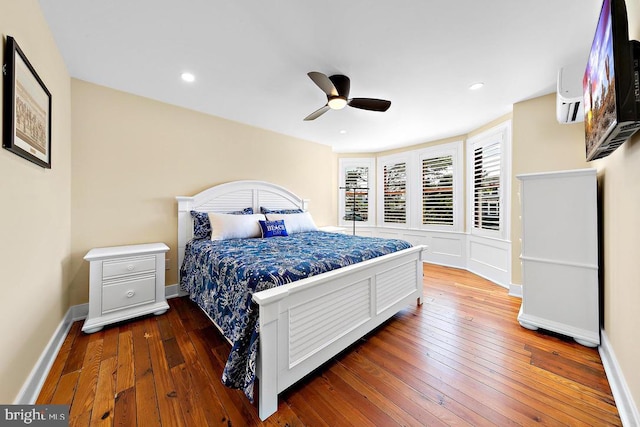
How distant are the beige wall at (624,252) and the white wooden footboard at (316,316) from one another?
143 cm

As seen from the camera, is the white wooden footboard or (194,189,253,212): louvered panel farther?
(194,189,253,212): louvered panel

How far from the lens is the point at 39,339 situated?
1652 millimetres

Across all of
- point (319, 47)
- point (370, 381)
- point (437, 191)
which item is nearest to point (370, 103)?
point (319, 47)

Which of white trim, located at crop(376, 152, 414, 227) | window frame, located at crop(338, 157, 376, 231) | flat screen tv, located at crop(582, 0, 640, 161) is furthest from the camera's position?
window frame, located at crop(338, 157, 376, 231)

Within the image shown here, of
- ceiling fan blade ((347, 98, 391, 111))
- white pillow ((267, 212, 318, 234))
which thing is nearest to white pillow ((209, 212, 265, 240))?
white pillow ((267, 212, 318, 234))

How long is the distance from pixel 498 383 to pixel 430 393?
0.50 m

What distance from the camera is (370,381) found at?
162cm

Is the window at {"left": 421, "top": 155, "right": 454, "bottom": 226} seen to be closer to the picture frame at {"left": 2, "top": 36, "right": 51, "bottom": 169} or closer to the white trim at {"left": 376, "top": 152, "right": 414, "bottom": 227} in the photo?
the white trim at {"left": 376, "top": 152, "right": 414, "bottom": 227}

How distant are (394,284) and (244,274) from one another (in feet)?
5.04

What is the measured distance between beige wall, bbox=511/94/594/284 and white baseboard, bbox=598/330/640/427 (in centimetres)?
132

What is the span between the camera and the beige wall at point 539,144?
268 centimetres

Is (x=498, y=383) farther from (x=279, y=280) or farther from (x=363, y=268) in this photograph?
(x=279, y=280)

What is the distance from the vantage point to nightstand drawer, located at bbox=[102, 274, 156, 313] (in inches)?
90.8

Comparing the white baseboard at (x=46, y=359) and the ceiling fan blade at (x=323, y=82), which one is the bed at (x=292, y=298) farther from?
the ceiling fan blade at (x=323, y=82)
